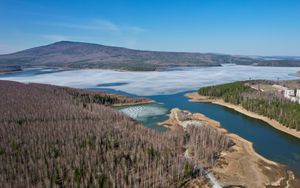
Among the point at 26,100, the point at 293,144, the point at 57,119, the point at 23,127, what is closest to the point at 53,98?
the point at 26,100

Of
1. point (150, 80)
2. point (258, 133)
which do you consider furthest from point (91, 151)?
point (150, 80)

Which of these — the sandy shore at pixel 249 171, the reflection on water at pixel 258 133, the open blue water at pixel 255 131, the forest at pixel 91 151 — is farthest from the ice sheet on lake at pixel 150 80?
the sandy shore at pixel 249 171

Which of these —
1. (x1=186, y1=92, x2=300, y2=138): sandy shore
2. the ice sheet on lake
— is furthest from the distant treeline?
the ice sheet on lake

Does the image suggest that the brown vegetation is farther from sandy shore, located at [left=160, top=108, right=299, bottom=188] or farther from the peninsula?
the peninsula

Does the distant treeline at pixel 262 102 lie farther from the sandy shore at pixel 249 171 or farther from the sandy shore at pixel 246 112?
the sandy shore at pixel 249 171

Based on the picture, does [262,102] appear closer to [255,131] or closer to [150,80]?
[255,131]
